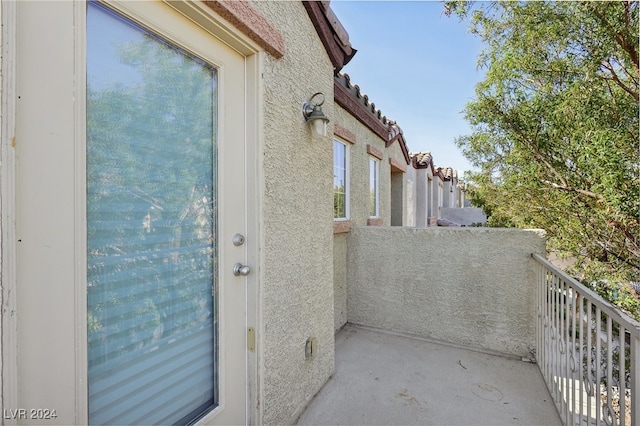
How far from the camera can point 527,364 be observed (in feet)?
13.5

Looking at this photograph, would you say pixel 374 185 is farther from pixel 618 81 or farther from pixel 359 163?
pixel 618 81

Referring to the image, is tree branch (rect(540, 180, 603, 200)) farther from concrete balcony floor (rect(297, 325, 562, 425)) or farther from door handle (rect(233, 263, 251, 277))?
door handle (rect(233, 263, 251, 277))

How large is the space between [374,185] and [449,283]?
12.4ft

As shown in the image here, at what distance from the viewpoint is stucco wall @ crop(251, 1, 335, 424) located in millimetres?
2617

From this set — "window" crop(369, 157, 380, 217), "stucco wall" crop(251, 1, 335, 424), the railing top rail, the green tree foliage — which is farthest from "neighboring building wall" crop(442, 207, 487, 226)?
"stucco wall" crop(251, 1, 335, 424)

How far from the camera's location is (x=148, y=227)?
6.03ft

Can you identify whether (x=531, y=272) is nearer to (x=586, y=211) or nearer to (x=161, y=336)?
(x=586, y=211)

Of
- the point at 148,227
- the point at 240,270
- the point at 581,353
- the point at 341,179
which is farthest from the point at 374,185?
the point at 148,227

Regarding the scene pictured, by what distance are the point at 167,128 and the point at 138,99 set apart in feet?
0.75

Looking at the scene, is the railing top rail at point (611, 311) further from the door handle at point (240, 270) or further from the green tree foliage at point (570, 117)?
the door handle at point (240, 270)

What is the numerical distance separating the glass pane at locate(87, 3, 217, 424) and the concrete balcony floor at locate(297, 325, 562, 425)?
1.70m

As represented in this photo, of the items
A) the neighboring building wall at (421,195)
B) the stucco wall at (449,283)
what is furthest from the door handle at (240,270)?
the neighboring building wall at (421,195)

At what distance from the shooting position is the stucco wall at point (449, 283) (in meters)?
4.29

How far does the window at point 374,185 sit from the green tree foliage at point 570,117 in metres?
2.63
